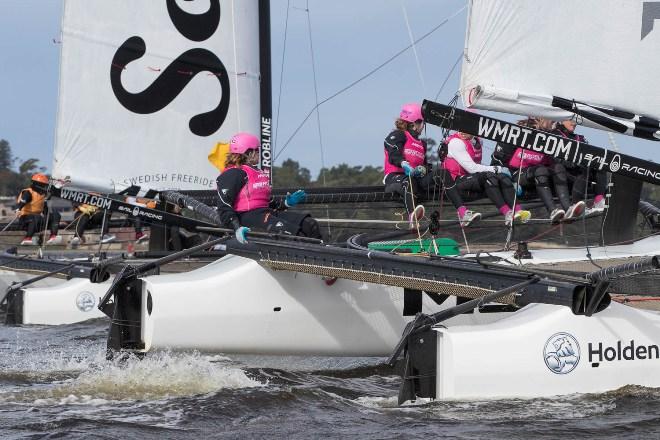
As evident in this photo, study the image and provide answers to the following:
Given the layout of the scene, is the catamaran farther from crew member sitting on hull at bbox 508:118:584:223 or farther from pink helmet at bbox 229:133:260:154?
pink helmet at bbox 229:133:260:154

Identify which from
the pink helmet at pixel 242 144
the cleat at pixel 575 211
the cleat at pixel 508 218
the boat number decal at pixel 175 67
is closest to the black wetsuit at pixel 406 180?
the cleat at pixel 508 218

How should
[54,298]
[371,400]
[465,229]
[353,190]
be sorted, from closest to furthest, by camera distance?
[371,400] → [465,229] → [353,190] → [54,298]

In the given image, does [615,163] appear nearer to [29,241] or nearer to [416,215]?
[416,215]

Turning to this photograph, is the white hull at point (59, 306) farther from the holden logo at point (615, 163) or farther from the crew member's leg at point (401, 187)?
the holden logo at point (615, 163)

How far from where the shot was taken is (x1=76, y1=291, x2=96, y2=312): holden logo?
1121 centimetres

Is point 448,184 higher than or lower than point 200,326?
higher

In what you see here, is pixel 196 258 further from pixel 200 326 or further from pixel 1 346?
→ pixel 200 326

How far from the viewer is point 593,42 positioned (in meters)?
7.39

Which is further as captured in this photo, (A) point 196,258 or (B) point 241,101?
(B) point 241,101

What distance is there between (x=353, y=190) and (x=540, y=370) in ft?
15.5

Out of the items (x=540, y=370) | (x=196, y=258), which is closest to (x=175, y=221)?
(x=196, y=258)

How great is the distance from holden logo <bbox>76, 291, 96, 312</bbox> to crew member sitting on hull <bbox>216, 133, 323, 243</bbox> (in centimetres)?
350

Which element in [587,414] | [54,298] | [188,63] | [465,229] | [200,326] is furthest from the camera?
[188,63]

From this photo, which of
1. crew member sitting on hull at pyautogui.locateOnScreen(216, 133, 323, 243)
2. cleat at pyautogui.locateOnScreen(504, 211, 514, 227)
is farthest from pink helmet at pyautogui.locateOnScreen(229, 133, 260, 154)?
cleat at pyautogui.locateOnScreen(504, 211, 514, 227)
